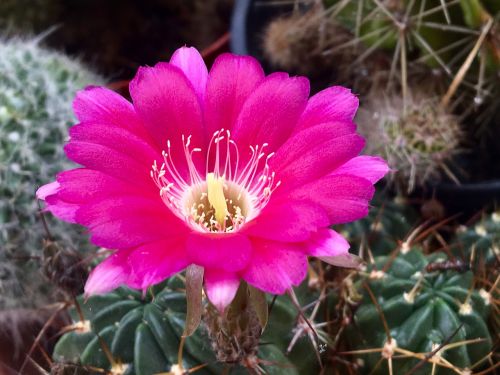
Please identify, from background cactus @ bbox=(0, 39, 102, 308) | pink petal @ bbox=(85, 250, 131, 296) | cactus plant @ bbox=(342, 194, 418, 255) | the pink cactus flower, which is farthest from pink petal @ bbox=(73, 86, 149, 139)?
cactus plant @ bbox=(342, 194, 418, 255)

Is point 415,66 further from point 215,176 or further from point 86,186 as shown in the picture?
point 86,186

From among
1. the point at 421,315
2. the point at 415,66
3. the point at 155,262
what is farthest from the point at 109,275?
the point at 415,66

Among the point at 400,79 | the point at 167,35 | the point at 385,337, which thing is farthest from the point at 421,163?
the point at 167,35

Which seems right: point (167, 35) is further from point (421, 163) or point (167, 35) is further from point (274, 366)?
point (274, 366)

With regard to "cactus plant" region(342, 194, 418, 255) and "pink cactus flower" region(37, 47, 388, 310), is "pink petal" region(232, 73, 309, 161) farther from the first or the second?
"cactus plant" region(342, 194, 418, 255)

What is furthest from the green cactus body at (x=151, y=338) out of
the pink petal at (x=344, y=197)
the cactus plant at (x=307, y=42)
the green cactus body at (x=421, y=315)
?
the cactus plant at (x=307, y=42)

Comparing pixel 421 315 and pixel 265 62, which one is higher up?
pixel 265 62

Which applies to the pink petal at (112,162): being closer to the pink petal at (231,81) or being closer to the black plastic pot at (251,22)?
the pink petal at (231,81)
